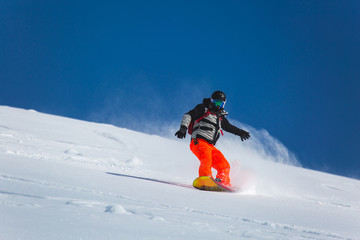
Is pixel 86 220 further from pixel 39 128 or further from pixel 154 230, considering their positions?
pixel 39 128

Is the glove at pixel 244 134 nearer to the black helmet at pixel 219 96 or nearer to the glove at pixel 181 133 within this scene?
the black helmet at pixel 219 96

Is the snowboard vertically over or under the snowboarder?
under

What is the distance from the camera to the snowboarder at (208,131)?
5.24 meters

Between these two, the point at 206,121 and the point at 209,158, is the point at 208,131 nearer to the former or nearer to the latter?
the point at 206,121

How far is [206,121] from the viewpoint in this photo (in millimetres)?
5523

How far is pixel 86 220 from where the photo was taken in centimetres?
167

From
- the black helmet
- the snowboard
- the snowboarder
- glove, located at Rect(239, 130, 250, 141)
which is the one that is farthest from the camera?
glove, located at Rect(239, 130, 250, 141)

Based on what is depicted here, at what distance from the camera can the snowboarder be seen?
17.2 ft

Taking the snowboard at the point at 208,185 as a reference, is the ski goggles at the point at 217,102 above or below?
above

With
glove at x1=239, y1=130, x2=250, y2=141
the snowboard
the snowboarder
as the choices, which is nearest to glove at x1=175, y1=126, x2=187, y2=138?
the snowboarder

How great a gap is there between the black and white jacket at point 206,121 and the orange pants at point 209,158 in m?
0.12

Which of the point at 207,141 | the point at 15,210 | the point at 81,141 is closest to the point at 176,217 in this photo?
the point at 15,210

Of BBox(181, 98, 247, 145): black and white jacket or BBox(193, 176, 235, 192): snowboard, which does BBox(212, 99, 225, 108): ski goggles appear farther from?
BBox(193, 176, 235, 192): snowboard

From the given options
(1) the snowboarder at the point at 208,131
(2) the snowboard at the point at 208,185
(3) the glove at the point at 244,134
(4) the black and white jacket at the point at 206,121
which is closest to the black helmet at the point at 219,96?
(1) the snowboarder at the point at 208,131
